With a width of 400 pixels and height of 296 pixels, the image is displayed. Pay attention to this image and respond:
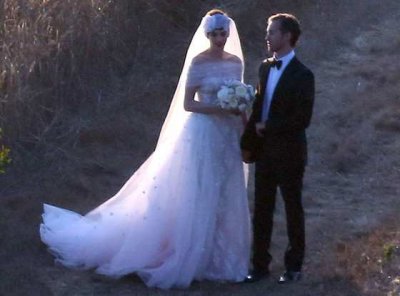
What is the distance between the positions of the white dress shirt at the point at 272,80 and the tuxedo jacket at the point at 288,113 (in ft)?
0.08

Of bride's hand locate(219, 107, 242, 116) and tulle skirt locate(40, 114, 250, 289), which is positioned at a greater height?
bride's hand locate(219, 107, 242, 116)

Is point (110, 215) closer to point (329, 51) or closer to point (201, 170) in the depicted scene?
point (201, 170)

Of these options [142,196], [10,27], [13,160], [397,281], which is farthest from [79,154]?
[397,281]

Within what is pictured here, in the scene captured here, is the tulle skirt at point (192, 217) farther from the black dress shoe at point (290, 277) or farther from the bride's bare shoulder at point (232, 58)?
the bride's bare shoulder at point (232, 58)

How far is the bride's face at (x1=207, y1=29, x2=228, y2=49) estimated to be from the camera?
27.1 ft

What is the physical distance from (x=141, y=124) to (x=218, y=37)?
4.31 meters

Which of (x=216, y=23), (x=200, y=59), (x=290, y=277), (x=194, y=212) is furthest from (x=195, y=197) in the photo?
(x=216, y=23)

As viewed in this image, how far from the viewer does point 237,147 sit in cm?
852

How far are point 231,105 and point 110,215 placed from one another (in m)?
1.49

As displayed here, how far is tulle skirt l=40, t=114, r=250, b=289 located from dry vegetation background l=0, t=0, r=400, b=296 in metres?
0.16

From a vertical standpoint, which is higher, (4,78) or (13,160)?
(4,78)

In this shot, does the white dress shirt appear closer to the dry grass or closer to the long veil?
the long veil

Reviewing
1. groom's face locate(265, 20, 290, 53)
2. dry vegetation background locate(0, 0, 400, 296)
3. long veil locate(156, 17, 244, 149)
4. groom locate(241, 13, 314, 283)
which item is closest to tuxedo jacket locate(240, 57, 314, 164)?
groom locate(241, 13, 314, 283)

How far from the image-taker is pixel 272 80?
795cm
